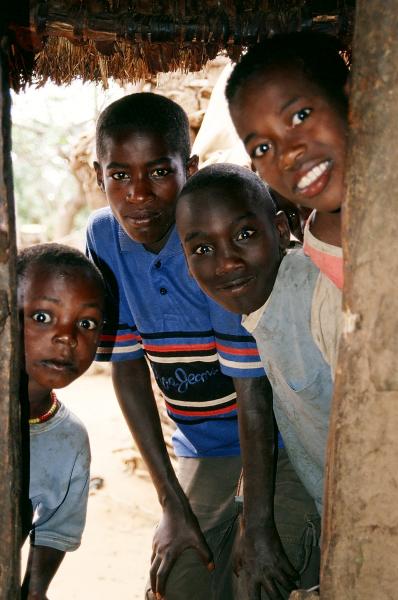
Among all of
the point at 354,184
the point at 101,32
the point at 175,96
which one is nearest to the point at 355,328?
the point at 354,184

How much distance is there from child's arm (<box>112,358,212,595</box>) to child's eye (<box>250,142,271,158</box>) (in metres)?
1.22

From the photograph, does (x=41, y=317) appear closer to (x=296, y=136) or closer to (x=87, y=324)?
(x=87, y=324)

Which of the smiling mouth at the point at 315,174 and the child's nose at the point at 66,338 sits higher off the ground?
the smiling mouth at the point at 315,174

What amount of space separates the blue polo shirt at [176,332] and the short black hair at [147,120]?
1.16ft

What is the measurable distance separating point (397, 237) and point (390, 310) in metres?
0.11

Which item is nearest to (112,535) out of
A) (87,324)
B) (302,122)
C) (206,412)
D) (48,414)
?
(206,412)

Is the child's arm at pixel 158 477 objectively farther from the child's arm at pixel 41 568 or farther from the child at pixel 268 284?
the child at pixel 268 284

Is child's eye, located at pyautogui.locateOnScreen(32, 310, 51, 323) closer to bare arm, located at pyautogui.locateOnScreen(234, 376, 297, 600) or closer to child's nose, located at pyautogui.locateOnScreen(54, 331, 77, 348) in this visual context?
child's nose, located at pyautogui.locateOnScreen(54, 331, 77, 348)

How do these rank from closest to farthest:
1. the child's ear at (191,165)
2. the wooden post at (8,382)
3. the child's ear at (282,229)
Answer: the wooden post at (8,382) → the child's ear at (282,229) → the child's ear at (191,165)

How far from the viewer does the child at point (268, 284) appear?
1.63 meters

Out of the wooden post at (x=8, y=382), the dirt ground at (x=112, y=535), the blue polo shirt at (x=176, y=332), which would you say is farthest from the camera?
the dirt ground at (x=112, y=535)

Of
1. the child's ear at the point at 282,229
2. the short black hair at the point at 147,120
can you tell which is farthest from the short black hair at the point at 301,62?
the short black hair at the point at 147,120

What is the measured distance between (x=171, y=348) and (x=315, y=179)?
1012 mm

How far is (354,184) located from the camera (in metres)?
0.85
